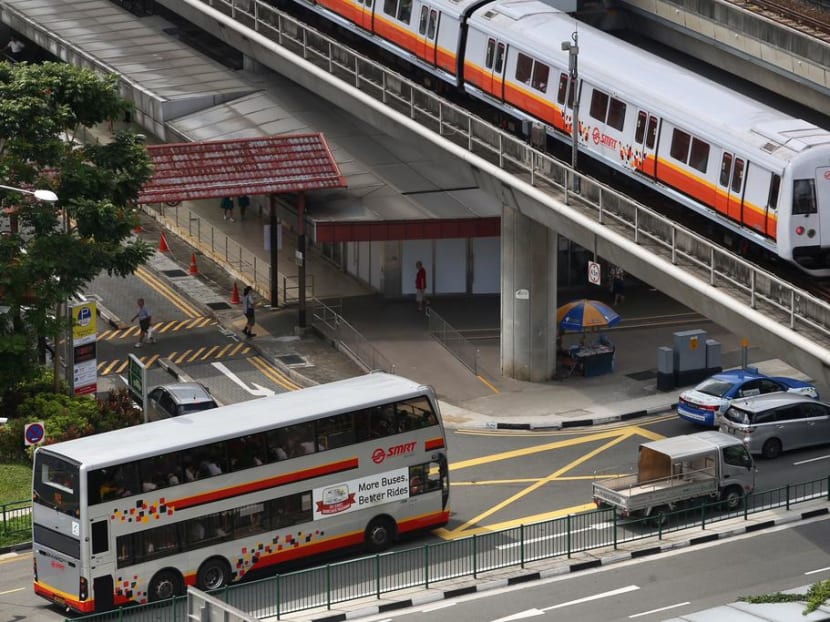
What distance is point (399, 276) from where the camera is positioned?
56562 mm

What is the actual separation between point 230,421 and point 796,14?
24.3 metres

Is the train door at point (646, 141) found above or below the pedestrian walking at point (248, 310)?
above

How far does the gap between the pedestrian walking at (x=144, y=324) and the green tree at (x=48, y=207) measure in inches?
263

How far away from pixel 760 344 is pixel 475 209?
18808 millimetres

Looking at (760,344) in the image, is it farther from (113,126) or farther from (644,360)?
(113,126)

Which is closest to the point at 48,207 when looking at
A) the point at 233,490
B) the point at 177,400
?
the point at 177,400

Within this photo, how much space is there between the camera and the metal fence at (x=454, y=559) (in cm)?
3359

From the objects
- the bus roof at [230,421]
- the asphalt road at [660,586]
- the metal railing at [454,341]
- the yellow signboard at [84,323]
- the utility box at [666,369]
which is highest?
the bus roof at [230,421]

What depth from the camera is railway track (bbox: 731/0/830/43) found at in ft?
165

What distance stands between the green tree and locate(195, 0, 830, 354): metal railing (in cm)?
929

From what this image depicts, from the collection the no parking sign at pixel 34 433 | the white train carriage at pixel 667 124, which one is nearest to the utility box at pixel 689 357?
the white train carriage at pixel 667 124

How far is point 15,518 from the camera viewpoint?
1516 inches

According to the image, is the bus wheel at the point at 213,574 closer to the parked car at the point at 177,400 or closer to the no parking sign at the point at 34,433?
the no parking sign at the point at 34,433

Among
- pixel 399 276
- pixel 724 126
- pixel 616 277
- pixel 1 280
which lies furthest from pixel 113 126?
pixel 724 126
